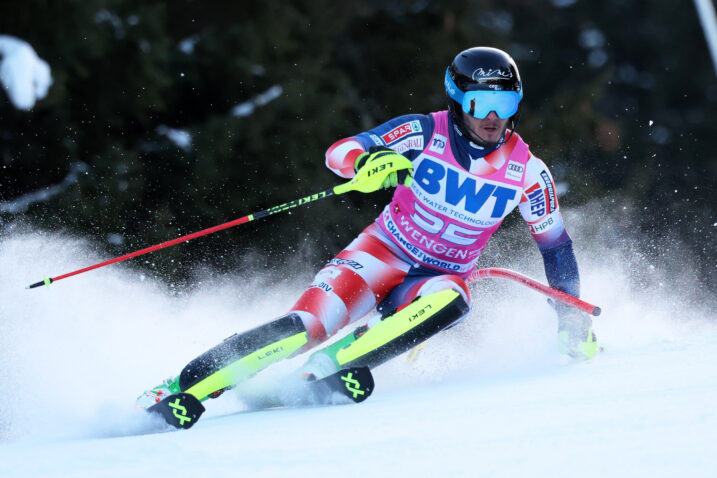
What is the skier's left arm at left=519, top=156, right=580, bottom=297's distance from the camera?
3.66 metres

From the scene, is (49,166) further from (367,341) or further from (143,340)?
(367,341)

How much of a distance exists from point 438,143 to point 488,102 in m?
0.27

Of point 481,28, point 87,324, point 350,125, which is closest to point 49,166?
point 350,125

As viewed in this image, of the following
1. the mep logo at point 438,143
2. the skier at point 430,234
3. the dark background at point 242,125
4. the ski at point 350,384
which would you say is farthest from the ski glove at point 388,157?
the dark background at point 242,125

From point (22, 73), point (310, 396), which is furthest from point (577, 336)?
point (22, 73)

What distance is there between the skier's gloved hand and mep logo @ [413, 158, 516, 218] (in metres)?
0.60

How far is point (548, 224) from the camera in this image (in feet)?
12.3

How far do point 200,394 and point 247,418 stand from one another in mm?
232

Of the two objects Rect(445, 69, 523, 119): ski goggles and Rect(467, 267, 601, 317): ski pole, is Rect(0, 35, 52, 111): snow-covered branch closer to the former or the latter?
Rect(467, 267, 601, 317): ski pole

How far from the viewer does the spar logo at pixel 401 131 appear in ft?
11.7

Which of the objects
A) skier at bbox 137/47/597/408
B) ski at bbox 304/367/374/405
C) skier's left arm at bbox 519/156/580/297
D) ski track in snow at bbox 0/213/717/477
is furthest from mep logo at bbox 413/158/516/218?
ski at bbox 304/367/374/405

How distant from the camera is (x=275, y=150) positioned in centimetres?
791

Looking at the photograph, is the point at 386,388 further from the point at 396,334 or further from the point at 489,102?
the point at 489,102

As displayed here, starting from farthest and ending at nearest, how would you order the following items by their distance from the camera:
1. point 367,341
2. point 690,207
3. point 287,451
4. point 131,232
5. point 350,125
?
point 690,207, point 350,125, point 131,232, point 367,341, point 287,451
